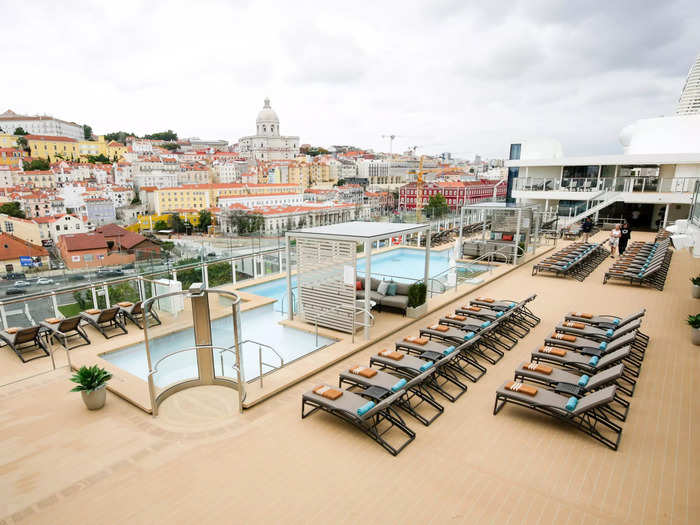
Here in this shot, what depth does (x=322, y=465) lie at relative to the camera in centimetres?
399

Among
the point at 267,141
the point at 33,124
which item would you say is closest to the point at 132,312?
the point at 33,124

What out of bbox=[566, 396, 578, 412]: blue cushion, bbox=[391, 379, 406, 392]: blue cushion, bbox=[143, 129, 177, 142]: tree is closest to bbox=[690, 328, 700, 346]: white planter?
bbox=[566, 396, 578, 412]: blue cushion

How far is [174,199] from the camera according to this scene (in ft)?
336

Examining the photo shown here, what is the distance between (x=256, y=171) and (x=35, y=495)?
147211 mm

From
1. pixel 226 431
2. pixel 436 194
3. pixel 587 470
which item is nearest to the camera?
pixel 587 470

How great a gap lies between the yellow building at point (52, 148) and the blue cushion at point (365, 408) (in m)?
151

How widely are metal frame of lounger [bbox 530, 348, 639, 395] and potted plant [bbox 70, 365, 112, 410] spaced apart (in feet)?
20.2

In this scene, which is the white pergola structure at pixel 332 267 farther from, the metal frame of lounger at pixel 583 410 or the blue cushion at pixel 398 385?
the metal frame of lounger at pixel 583 410

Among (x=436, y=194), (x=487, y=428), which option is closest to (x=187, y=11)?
(x=487, y=428)

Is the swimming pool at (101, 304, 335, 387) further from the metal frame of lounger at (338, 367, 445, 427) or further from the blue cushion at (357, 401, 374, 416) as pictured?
the blue cushion at (357, 401, 374, 416)

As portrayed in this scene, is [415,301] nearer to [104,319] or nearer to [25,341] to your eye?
[104,319]

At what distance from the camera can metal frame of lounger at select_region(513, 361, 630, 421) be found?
4.74m

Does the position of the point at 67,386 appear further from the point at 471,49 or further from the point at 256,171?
the point at 256,171

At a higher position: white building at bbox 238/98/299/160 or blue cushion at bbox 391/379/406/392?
white building at bbox 238/98/299/160
